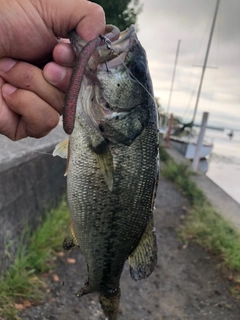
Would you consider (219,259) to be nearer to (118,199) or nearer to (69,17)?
(118,199)

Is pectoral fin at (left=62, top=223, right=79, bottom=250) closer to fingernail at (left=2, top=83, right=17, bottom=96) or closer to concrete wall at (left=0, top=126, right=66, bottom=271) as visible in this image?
Answer: fingernail at (left=2, top=83, right=17, bottom=96)

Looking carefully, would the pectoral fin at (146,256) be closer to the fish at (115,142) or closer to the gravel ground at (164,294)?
the fish at (115,142)

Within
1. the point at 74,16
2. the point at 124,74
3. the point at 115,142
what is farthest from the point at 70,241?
the point at 74,16

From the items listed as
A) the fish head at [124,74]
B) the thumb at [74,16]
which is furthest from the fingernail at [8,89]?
the fish head at [124,74]

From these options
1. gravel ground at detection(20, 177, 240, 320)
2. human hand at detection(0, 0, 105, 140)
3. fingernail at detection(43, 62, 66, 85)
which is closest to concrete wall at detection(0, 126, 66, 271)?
gravel ground at detection(20, 177, 240, 320)

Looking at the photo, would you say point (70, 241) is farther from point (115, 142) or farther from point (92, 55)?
point (92, 55)

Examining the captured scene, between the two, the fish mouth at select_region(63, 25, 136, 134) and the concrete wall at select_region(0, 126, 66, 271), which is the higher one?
the fish mouth at select_region(63, 25, 136, 134)
